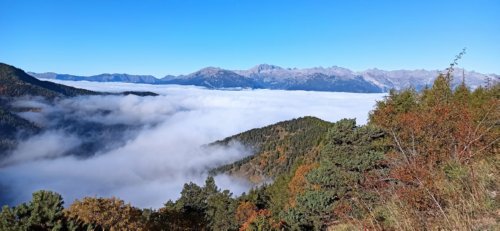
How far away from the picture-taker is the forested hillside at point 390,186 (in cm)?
790

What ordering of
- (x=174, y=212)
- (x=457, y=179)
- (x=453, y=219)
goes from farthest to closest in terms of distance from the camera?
(x=174, y=212) → (x=457, y=179) → (x=453, y=219)

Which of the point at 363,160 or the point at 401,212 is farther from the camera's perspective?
the point at 363,160

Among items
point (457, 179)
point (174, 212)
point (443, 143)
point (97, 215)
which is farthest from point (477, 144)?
point (174, 212)

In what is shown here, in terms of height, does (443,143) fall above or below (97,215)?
above

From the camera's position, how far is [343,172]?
98.6 feet

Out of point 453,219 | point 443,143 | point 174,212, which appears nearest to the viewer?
point 453,219

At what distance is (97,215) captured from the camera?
3666 cm

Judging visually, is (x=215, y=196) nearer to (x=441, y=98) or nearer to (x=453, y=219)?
(x=441, y=98)

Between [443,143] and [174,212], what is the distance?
1829 inches

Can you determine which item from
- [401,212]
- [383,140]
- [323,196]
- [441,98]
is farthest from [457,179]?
[441,98]

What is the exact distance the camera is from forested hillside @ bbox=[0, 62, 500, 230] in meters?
7.90

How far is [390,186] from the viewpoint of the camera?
1211cm

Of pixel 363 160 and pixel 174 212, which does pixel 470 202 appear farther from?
pixel 174 212

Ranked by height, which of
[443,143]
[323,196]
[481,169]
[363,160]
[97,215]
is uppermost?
[481,169]
